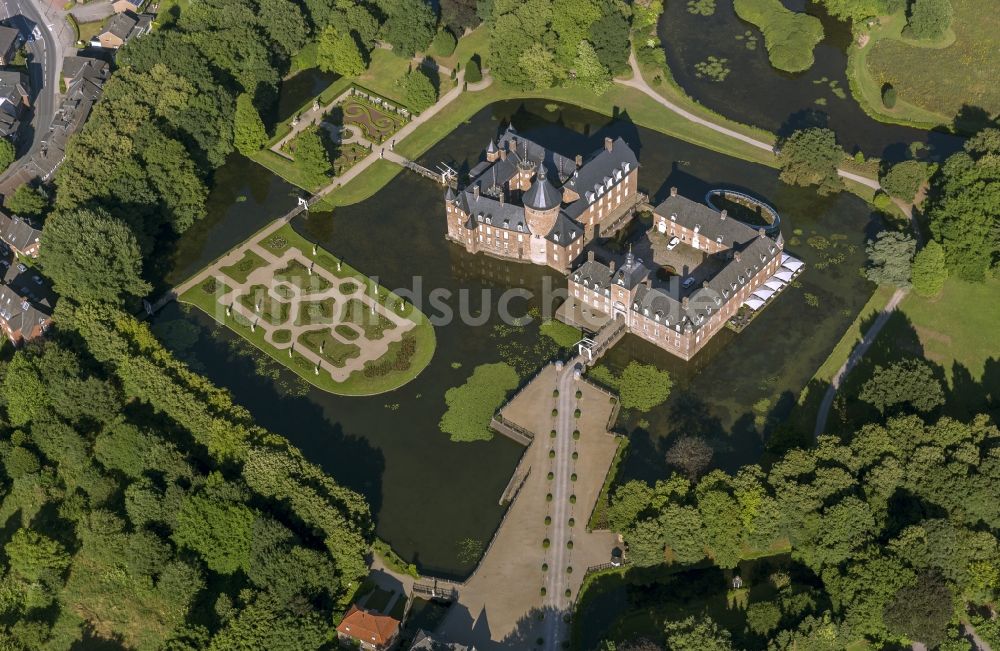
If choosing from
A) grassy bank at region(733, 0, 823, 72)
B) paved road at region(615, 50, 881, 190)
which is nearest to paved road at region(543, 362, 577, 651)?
paved road at region(615, 50, 881, 190)

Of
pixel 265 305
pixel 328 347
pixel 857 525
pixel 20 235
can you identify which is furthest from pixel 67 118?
pixel 857 525

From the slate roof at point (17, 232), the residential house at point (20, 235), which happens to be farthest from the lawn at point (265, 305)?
the slate roof at point (17, 232)

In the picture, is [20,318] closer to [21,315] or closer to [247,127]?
[21,315]

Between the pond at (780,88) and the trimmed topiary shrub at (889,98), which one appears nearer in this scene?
the pond at (780,88)

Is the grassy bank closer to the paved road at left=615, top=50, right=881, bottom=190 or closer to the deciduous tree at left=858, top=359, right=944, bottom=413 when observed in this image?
the paved road at left=615, top=50, right=881, bottom=190

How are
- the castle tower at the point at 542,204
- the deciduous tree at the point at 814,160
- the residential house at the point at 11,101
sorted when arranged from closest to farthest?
1. the castle tower at the point at 542,204
2. the deciduous tree at the point at 814,160
3. the residential house at the point at 11,101

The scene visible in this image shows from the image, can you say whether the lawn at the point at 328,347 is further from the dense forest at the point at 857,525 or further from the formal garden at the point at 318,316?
the dense forest at the point at 857,525
